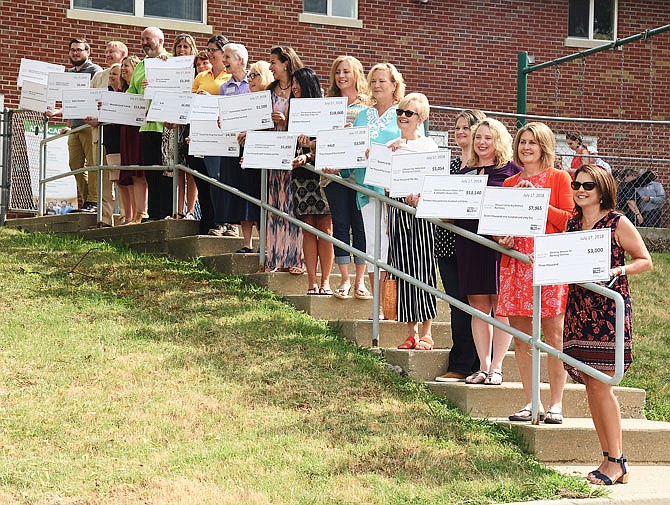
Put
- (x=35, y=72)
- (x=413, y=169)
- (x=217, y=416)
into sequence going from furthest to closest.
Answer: (x=35, y=72) → (x=413, y=169) → (x=217, y=416)

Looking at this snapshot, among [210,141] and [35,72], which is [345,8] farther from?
[210,141]

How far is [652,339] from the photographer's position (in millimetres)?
11805

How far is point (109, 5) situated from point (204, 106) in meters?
6.59

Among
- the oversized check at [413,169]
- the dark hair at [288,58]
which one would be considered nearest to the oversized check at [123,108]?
the dark hair at [288,58]

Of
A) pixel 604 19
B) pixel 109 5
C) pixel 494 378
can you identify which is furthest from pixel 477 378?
pixel 604 19

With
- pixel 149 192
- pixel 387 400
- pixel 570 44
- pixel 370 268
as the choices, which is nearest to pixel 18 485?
pixel 387 400

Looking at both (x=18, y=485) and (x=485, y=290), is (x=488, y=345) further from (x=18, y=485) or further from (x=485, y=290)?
(x=18, y=485)

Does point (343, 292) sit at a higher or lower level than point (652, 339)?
higher

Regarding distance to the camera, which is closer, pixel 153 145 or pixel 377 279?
pixel 377 279

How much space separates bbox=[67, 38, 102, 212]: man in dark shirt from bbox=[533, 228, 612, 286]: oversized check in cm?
721

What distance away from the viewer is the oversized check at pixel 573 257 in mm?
6668

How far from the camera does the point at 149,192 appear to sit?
39.9 feet

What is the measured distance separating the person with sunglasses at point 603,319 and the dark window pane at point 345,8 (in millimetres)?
11550

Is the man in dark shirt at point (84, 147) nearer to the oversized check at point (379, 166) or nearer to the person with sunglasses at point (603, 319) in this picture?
the oversized check at point (379, 166)
